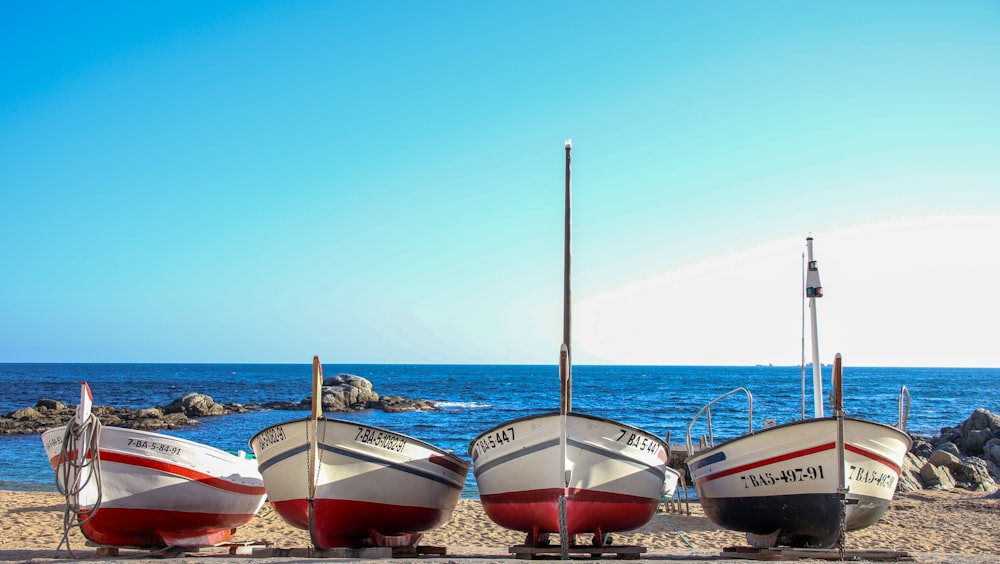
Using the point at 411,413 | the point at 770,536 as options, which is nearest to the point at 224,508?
the point at 770,536

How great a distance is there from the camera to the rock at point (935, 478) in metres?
19.8

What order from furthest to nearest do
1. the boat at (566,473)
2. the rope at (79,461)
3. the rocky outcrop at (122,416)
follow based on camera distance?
the rocky outcrop at (122,416) → the rope at (79,461) → the boat at (566,473)

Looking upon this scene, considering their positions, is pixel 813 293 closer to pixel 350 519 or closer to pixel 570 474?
pixel 570 474

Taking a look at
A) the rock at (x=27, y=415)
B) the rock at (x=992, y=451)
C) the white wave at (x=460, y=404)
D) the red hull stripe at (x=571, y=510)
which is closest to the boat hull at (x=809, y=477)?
the red hull stripe at (x=571, y=510)

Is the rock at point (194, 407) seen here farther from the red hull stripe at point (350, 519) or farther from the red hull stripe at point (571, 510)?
the red hull stripe at point (571, 510)

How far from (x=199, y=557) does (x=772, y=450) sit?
6.77m

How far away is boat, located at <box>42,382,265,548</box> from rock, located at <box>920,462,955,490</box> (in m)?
18.7

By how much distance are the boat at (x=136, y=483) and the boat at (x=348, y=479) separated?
941mm

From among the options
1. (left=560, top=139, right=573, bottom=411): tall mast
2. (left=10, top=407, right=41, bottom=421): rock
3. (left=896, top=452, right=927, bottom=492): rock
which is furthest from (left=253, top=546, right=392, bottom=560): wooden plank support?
(left=10, top=407, right=41, bottom=421): rock

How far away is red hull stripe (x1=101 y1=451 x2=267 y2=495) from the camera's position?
8719 mm

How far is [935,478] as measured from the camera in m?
19.9

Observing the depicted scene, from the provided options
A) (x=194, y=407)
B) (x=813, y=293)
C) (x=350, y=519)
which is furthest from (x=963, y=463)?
(x=194, y=407)

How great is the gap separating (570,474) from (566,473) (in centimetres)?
7

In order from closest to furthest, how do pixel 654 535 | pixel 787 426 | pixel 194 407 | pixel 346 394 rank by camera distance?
pixel 787 426 < pixel 654 535 < pixel 194 407 < pixel 346 394
